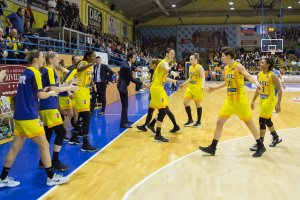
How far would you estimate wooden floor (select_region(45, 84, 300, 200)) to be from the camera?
444cm

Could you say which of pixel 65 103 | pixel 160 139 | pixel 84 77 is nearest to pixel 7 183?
pixel 84 77

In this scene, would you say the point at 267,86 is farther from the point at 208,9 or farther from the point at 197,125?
the point at 208,9

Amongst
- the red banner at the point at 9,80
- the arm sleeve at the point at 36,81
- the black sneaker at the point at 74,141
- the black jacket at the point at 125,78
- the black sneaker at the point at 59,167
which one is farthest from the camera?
the black jacket at the point at 125,78

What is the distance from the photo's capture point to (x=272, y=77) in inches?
241

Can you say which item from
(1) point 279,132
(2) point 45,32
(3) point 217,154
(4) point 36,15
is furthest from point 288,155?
(4) point 36,15

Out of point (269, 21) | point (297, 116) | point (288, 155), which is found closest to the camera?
point (288, 155)

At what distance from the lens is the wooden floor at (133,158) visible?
4.44 m

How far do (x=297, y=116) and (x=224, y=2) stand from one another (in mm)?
24392

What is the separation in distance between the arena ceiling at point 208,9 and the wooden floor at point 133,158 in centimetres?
2163

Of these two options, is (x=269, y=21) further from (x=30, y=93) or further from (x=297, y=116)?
(x=30, y=93)

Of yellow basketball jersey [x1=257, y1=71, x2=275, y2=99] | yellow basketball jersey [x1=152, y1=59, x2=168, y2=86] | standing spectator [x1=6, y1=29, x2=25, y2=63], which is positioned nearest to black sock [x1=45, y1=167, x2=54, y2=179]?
yellow basketball jersey [x1=152, y1=59, x2=168, y2=86]

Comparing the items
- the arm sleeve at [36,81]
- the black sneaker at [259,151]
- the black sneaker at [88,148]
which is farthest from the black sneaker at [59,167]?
the black sneaker at [259,151]

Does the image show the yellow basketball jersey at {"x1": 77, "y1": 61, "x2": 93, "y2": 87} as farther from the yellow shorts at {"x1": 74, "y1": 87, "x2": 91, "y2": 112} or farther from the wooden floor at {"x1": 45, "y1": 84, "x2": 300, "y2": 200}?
the wooden floor at {"x1": 45, "y1": 84, "x2": 300, "y2": 200}

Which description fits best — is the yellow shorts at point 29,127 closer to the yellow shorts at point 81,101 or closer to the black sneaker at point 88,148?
the yellow shorts at point 81,101
